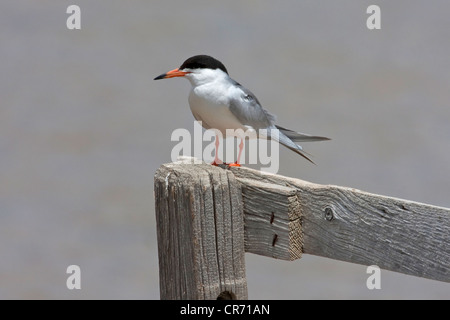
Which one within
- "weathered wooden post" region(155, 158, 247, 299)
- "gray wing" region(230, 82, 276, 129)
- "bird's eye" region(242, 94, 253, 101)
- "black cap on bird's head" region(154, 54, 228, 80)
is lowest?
"weathered wooden post" region(155, 158, 247, 299)

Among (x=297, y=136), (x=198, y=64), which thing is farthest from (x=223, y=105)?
(x=297, y=136)

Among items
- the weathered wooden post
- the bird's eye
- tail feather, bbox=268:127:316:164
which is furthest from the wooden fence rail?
the bird's eye

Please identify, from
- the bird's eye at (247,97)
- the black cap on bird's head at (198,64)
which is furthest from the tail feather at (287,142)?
the black cap on bird's head at (198,64)

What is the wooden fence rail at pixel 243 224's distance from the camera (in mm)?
1820

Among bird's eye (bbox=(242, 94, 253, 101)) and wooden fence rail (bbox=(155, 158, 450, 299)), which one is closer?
wooden fence rail (bbox=(155, 158, 450, 299))

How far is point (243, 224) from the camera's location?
202 centimetres

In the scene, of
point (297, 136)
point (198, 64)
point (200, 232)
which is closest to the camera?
point (200, 232)

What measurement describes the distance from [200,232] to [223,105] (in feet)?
5.96

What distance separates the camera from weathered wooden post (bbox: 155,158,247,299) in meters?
1.95

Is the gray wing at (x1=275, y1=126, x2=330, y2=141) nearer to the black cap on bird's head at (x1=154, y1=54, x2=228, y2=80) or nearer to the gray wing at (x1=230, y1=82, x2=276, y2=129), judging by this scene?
the gray wing at (x1=230, y1=82, x2=276, y2=129)

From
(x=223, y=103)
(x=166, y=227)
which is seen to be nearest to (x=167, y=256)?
(x=166, y=227)

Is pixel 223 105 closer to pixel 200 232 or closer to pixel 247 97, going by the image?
pixel 247 97

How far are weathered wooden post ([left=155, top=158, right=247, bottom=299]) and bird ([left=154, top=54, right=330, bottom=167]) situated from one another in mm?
1563

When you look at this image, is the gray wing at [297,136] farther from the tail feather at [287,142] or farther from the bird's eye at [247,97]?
the bird's eye at [247,97]
